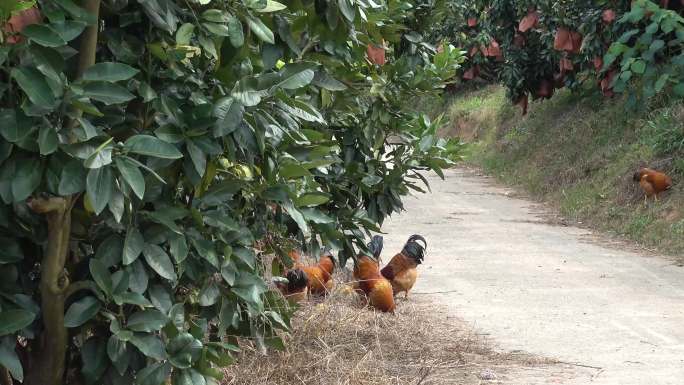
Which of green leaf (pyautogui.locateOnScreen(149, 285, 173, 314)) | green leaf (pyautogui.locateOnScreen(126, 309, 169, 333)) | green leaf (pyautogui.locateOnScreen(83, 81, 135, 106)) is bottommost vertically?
green leaf (pyautogui.locateOnScreen(126, 309, 169, 333))

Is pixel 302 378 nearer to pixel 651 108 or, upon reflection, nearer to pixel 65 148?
pixel 65 148

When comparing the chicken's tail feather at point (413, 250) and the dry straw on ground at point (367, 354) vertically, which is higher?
the dry straw on ground at point (367, 354)

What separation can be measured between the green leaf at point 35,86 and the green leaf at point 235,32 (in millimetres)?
594

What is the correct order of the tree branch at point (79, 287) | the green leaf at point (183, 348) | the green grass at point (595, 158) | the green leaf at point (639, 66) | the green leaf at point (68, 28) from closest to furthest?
1. the green leaf at point (68, 28)
2. the tree branch at point (79, 287)
3. the green leaf at point (183, 348)
4. the green leaf at point (639, 66)
5. the green grass at point (595, 158)

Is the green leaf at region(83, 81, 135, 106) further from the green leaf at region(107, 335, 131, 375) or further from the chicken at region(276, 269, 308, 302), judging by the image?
the chicken at region(276, 269, 308, 302)

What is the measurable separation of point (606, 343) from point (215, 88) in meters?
3.65

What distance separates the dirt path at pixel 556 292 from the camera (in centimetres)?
568

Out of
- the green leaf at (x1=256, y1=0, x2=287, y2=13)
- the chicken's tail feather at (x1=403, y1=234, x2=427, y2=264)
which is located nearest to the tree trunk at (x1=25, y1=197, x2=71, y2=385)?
the green leaf at (x1=256, y1=0, x2=287, y2=13)

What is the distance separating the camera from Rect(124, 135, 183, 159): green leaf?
250cm

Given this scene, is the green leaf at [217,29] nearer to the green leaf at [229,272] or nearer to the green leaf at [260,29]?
the green leaf at [260,29]

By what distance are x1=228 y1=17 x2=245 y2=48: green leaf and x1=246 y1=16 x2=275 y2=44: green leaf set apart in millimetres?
41

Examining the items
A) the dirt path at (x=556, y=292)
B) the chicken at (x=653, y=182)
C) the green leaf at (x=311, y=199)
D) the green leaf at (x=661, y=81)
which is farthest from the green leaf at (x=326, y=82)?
the chicken at (x=653, y=182)

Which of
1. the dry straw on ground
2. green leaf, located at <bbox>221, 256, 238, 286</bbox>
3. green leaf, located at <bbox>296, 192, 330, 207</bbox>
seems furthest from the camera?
the dry straw on ground

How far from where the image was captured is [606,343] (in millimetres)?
5992
